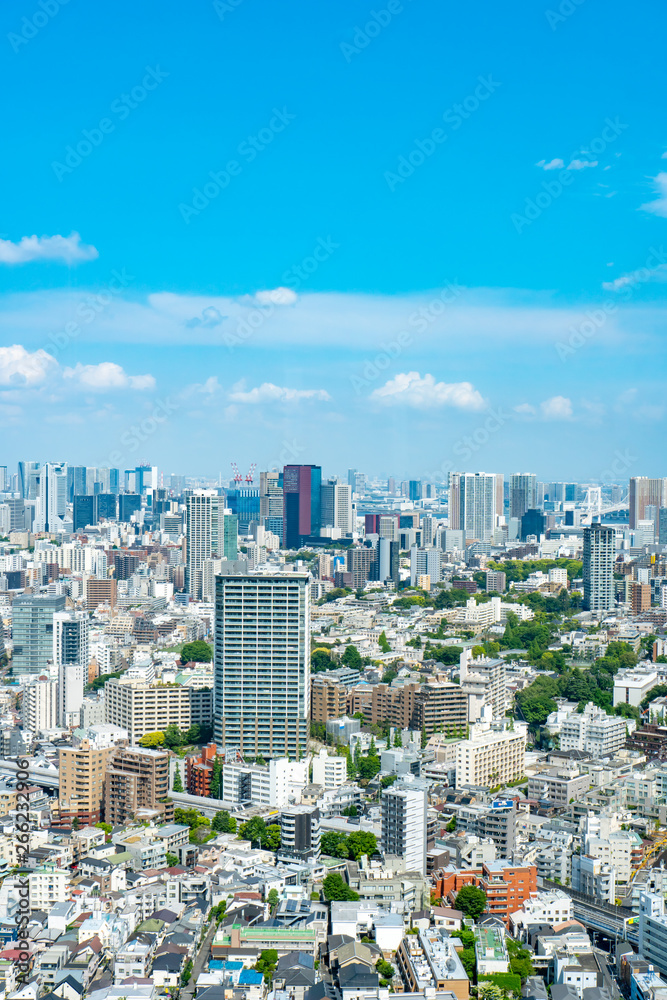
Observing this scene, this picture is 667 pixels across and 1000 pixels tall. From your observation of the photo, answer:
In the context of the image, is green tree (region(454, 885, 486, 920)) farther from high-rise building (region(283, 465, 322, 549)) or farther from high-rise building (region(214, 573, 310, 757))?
high-rise building (region(283, 465, 322, 549))

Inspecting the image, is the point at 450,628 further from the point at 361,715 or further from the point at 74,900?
the point at 74,900

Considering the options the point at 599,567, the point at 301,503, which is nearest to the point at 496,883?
the point at 599,567

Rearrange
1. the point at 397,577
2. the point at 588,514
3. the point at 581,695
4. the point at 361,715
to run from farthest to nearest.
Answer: the point at 588,514 < the point at 397,577 < the point at 581,695 < the point at 361,715

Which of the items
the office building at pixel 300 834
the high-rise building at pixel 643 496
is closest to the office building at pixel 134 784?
the office building at pixel 300 834

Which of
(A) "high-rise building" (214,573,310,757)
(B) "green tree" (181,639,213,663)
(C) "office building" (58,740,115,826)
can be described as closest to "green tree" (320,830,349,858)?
(C) "office building" (58,740,115,826)

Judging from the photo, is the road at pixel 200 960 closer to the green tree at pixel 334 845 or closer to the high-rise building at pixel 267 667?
the green tree at pixel 334 845

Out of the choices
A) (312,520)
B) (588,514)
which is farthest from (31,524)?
(588,514)

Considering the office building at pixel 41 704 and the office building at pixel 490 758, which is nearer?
the office building at pixel 490 758
